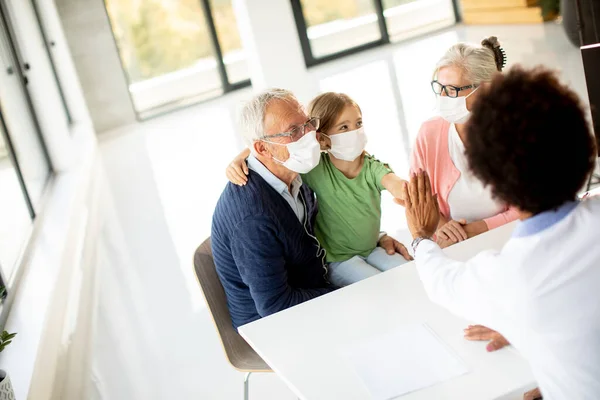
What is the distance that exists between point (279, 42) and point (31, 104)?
149 inches

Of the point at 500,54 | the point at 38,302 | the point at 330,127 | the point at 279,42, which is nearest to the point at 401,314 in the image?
the point at 330,127

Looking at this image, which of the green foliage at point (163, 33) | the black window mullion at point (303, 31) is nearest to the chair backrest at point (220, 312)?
the green foliage at point (163, 33)

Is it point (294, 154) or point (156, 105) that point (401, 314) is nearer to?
point (294, 154)

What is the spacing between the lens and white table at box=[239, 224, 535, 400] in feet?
5.02

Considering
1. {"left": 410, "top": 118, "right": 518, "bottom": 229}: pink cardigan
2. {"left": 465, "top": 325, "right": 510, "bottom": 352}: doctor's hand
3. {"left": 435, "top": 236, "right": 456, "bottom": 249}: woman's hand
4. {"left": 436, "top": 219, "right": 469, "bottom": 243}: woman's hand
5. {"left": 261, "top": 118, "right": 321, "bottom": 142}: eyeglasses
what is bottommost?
{"left": 435, "top": 236, "right": 456, "bottom": 249}: woman's hand

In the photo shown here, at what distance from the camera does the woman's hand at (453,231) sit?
249 cm

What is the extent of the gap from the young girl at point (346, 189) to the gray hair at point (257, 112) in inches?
5.7

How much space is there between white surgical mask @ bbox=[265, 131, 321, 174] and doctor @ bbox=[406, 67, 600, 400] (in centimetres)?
110

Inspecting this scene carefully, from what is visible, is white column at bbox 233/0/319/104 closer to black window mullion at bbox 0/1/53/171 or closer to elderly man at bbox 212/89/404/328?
black window mullion at bbox 0/1/53/171

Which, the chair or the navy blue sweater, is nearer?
the navy blue sweater

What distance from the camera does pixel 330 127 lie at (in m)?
2.56

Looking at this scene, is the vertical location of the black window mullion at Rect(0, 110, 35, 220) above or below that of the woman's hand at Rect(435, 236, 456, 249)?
above

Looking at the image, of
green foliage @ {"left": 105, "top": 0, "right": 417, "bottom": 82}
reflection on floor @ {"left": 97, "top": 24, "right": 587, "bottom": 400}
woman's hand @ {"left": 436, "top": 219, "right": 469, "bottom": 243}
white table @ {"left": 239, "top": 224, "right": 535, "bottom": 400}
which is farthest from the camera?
green foliage @ {"left": 105, "top": 0, "right": 417, "bottom": 82}

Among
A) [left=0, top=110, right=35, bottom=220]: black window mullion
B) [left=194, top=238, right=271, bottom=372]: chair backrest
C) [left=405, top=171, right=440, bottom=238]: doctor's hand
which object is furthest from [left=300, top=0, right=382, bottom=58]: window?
[left=405, top=171, right=440, bottom=238]: doctor's hand
